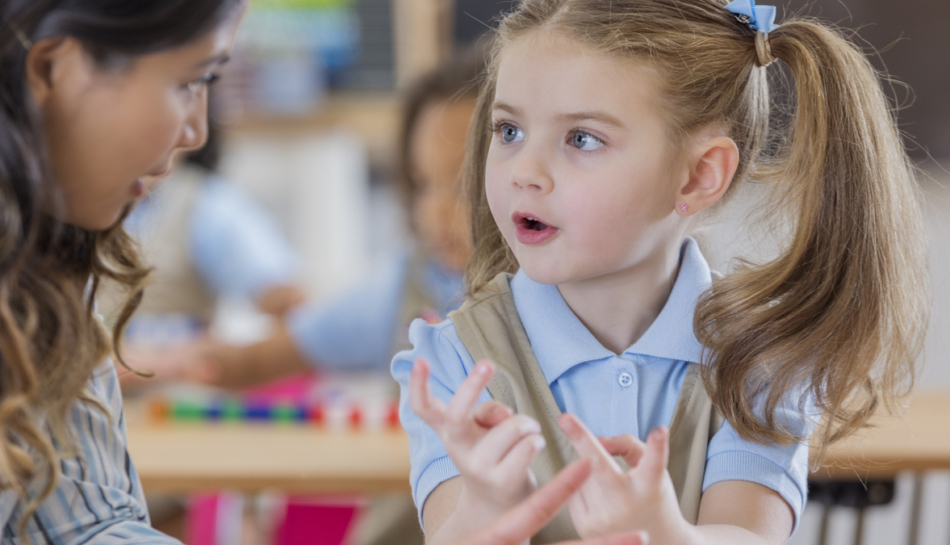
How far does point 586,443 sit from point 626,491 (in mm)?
41

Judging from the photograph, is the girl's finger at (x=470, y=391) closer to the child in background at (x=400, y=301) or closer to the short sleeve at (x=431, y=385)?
the short sleeve at (x=431, y=385)

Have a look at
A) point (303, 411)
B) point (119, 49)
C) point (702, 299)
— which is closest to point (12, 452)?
Result: point (119, 49)

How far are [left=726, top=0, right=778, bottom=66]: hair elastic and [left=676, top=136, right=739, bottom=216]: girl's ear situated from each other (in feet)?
0.22

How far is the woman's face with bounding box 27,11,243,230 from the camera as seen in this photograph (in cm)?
54

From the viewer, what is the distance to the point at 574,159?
627 millimetres

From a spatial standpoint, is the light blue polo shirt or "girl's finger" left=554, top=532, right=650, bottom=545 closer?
"girl's finger" left=554, top=532, right=650, bottom=545

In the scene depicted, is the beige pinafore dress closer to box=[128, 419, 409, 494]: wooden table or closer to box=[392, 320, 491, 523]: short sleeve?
box=[392, 320, 491, 523]: short sleeve

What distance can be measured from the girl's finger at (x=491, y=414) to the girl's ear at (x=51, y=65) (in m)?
0.32

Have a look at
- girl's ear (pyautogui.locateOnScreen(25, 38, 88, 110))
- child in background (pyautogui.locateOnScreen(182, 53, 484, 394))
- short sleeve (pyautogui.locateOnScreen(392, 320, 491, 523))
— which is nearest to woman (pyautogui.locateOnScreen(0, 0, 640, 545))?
girl's ear (pyautogui.locateOnScreen(25, 38, 88, 110))

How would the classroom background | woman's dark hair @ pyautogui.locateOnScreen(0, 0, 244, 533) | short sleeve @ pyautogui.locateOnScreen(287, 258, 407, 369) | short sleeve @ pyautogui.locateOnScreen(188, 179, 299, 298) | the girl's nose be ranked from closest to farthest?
1. woman's dark hair @ pyautogui.locateOnScreen(0, 0, 244, 533)
2. the girl's nose
3. short sleeve @ pyautogui.locateOnScreen(287, 258, 407, 369)
4. short sleeve @ pyautogui.locateOnScreen(188, 179, 299, 298)
5. the classroom background

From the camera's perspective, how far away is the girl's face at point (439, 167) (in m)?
1.43

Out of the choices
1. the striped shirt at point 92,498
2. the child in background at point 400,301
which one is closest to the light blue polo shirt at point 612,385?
the striped shirt at point 92,498

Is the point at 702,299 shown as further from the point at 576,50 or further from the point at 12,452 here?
the point at 12,452

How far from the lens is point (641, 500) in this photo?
535 millimetres
